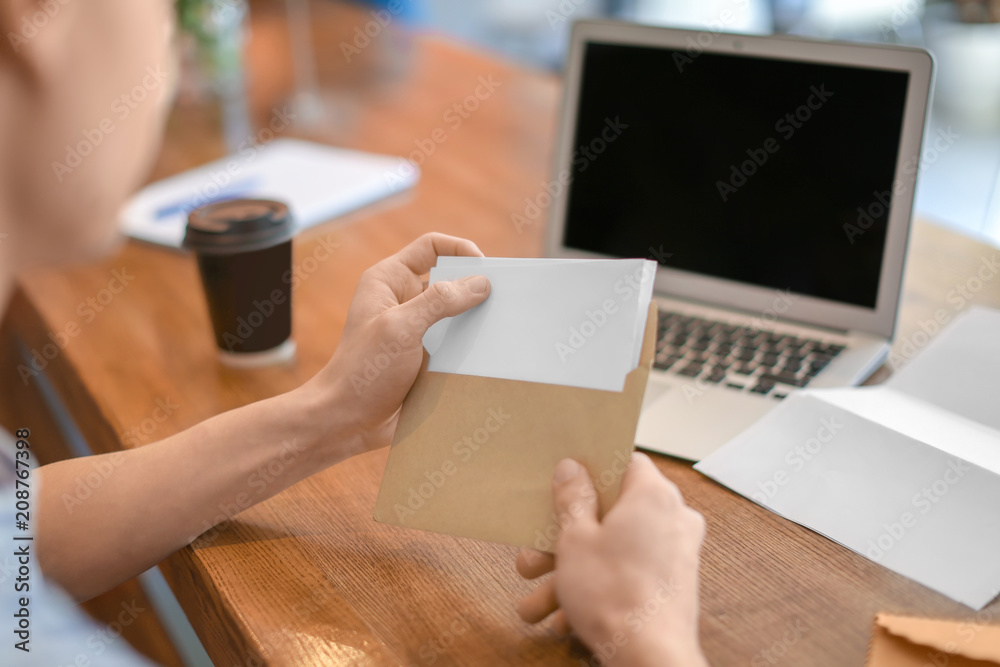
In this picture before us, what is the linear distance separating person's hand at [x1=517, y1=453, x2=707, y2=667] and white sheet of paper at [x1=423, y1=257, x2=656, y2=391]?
0.09 metres

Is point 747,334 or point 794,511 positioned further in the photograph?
point 747,334

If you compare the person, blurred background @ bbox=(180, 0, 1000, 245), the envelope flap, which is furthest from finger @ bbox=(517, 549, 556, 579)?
blurred background @ bbox=(180, 0, 1000, 245)

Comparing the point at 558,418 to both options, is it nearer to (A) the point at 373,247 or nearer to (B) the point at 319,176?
(A) the point at 373,247

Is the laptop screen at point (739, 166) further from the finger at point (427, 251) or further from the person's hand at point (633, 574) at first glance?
the person's hand at point (633, 574)

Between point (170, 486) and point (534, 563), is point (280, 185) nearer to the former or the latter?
point (170, 486)

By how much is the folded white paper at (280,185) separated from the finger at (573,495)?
0.83 meters

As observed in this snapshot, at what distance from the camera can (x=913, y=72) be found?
2.79ft

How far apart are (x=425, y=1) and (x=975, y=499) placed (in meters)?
4.63

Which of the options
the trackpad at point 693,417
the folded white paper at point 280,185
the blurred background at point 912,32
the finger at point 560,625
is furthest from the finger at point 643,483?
the blurred background at point 912,32

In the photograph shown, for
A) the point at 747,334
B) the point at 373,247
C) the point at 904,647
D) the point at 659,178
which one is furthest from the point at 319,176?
the point at 904,647

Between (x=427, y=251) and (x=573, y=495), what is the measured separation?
0.30 metres

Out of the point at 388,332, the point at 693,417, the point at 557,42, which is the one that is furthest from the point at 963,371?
the point at 557,42

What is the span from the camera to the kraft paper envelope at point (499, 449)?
60cm

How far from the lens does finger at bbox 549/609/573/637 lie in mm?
590
